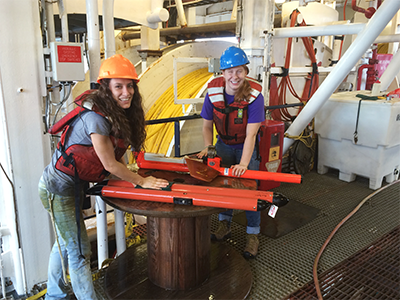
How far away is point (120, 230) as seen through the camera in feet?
8.89

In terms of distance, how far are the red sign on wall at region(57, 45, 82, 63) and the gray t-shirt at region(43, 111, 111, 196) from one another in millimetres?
671

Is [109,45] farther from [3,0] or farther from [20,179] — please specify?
[20,179]

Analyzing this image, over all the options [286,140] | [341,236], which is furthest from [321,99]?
[341,236]

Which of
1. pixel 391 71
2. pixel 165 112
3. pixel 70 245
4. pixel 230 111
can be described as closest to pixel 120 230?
pixel 70 245

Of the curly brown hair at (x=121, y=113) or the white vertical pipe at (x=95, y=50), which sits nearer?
the curly brown hair at (x=121, y=113)

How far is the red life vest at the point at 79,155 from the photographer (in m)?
1.83

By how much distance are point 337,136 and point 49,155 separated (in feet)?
13.3

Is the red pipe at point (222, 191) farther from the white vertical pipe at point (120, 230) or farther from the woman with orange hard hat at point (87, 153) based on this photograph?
the white vertical pipe at point (120, 230)

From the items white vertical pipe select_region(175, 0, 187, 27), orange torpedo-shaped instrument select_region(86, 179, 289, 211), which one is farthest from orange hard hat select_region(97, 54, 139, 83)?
white vertical pipe select_region(175, 0, 187, 27)

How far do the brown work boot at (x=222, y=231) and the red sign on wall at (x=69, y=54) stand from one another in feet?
6.33

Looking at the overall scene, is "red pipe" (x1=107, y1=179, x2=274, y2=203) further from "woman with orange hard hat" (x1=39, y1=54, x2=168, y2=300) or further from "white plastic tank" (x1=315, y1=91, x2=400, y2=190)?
"white plastic tank" (x1=315, y1=91, x2=400, y2=190)

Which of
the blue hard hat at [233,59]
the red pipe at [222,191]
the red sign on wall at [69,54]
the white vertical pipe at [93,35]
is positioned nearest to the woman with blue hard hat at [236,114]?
the blue hard hat at [233,59]

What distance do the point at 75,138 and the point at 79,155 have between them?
10 cm

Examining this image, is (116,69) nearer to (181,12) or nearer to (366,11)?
(366,11)
